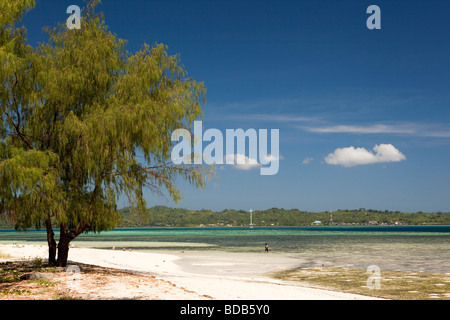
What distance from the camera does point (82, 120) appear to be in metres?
18.8

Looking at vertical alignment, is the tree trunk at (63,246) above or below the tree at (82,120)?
below

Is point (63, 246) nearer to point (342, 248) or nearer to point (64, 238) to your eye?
point (64, 238)

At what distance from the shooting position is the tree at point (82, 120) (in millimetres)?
17469

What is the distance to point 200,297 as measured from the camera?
15.3 meters

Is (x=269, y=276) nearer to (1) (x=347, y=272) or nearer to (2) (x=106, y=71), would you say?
(1) (x=347, y=272)

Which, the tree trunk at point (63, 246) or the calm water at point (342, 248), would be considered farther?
the calm water at point (342, 248)

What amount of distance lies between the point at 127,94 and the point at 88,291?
8648 millimetres

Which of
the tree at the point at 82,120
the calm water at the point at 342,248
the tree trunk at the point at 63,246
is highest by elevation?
the tree at the point at 82,120

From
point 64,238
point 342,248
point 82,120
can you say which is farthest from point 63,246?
point 342,248

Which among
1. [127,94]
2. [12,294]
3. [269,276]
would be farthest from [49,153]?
[269,276]

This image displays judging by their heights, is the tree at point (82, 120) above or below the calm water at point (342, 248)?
above

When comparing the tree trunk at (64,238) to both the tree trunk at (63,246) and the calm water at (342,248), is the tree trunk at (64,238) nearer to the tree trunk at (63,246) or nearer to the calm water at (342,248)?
the tree trunk at (63,246)

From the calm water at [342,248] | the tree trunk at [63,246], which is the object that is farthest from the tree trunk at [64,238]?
the calm water at [342,248]
